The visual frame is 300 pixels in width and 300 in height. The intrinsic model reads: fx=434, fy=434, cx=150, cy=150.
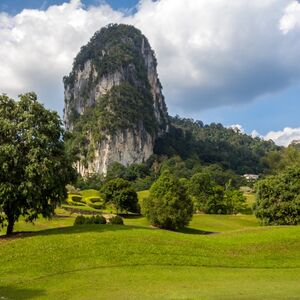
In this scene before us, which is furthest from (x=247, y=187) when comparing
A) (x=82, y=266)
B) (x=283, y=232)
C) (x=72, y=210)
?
(x=82, y=266)

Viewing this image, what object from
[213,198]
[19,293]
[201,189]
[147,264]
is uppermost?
[201,189]

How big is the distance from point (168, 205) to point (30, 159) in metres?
29.9

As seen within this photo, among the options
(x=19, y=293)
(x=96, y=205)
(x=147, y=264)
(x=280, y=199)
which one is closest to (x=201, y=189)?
(x=96, y=205)

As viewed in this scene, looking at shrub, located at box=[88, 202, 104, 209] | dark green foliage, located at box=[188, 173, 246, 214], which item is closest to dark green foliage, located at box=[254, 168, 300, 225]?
dark green foliage, located at box=[188, 173, 246, 214]

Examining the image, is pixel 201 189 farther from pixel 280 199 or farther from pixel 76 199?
pixel 280 199

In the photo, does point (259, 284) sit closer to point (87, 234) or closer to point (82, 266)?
point (82, 266)

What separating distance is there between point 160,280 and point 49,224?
135 ft

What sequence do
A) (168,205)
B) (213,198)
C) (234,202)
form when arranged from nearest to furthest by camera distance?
(168,205) → (213,198) → (234,202)

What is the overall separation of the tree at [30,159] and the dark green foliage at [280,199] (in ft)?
120

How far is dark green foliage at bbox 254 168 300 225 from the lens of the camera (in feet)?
202

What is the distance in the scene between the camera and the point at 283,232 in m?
36.0

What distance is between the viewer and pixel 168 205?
2366 inches

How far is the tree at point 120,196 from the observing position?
278 feet

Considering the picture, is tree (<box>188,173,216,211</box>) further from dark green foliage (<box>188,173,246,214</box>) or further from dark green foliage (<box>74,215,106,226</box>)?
dark green foliage (<box>74,215,106,226</box>)
